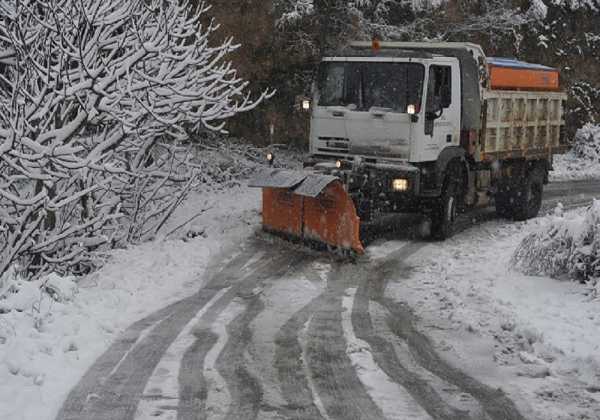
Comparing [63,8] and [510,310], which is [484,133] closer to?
[510,310]

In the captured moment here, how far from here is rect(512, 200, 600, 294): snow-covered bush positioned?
9258mm

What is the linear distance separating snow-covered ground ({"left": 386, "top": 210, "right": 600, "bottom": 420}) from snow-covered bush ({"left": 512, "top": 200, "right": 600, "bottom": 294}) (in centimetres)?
16

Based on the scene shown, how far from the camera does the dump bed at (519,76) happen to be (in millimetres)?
13789

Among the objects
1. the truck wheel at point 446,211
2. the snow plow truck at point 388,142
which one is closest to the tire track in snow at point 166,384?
the snow plow truck at point 388,142

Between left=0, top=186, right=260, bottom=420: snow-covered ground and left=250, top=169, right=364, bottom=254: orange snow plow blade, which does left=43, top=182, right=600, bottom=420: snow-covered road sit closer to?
left=0, top=186, right=260, bottom=420: snow-covered ground

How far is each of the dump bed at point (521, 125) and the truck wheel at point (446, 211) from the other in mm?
994

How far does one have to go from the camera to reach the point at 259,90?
19.6m

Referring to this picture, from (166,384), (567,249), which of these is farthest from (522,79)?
(166,384)

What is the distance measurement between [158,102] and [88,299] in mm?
3160

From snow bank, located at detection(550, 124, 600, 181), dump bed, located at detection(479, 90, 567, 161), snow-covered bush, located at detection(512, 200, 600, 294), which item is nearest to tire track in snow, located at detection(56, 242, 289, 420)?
snow-covered bush, located at detection(512, 200, 600, 294)

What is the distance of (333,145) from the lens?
12.5 m

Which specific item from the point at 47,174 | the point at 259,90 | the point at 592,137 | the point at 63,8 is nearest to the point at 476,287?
the point at 47,174

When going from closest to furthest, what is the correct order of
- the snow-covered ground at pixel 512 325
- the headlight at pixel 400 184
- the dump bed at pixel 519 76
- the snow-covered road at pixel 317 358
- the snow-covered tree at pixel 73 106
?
the snow-covered road at pixel 317 358 → the snow-covered ground at pixel 512 325 → the snow-covered tree at pixel 73 106 → the headlight at pixel 400 184 → the dump bed at pixel 519 76

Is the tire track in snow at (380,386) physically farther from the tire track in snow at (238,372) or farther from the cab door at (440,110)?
the cab door at (440,110)
